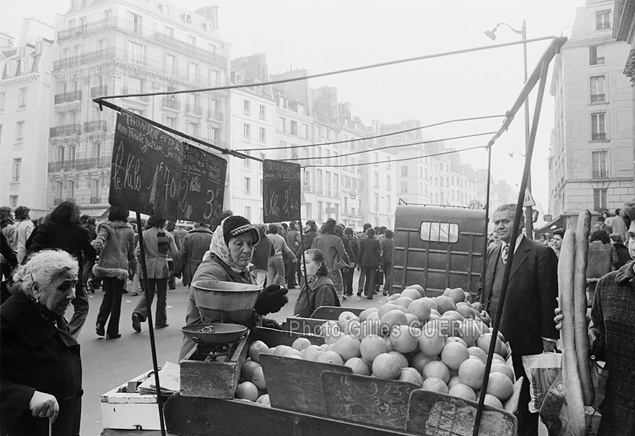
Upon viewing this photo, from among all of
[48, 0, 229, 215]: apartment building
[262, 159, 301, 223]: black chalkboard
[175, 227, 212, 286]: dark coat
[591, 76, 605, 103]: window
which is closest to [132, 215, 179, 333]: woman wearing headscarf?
[175, 227, 212, 286]: dark coat

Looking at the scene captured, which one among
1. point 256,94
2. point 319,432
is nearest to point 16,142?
point 256,94

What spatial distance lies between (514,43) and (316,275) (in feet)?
10.6

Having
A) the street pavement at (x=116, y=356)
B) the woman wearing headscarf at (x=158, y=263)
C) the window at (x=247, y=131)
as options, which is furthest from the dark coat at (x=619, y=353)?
the window at (x=247, y=131)

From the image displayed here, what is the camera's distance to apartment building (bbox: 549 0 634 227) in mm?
36406

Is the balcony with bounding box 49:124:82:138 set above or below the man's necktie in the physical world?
above

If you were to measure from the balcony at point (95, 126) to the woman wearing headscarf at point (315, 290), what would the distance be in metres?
36.9

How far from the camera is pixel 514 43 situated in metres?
2.72

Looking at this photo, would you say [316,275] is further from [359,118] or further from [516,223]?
[359,118]

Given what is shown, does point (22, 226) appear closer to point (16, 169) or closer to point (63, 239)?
point (63, 239)

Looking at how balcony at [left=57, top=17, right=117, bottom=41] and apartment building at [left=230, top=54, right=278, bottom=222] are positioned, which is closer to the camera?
balcony at [left=57, top=17, right=117, bottom=41]

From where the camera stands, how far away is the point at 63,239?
6.00m

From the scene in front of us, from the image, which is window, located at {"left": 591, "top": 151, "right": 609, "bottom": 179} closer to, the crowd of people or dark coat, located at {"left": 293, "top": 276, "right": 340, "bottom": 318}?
the crowd of people

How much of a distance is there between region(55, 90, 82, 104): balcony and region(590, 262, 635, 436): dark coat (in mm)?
42238

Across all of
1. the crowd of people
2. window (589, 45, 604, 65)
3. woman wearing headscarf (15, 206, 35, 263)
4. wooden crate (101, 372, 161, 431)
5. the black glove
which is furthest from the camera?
window (589, 45, 604, 65)
